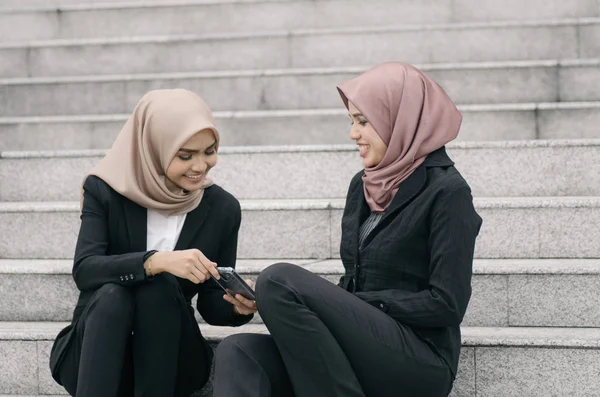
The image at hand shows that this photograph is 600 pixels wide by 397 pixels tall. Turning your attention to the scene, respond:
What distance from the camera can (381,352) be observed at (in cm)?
313

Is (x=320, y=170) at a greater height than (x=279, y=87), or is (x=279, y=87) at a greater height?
(x=279, y=87)

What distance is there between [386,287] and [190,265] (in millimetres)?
646

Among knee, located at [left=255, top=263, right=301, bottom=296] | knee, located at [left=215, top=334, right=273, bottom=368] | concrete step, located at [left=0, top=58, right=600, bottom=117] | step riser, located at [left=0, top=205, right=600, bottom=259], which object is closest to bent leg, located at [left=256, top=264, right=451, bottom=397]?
knee, located at [left=255, top=263, right=301, bottom=296]

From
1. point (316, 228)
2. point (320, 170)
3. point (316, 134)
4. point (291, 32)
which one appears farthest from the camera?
point (291, 32)

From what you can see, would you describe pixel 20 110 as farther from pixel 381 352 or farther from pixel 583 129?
pixel 381 352

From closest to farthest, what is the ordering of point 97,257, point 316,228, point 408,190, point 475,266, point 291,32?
point 408,190
point 97,257
point 475,266
point 316,228
point 291,32

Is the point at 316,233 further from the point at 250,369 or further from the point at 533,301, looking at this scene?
the point at 250,369

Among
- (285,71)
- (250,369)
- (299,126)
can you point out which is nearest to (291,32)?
(285,71)

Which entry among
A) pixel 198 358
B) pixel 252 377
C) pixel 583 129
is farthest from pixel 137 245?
pixel 583 129

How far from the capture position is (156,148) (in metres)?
3.68

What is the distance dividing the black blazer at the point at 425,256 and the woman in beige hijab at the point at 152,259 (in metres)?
0.47

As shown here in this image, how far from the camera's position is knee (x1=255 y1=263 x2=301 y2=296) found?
3.16 meters

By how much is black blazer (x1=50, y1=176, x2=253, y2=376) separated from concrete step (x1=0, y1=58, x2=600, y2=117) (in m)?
2.19

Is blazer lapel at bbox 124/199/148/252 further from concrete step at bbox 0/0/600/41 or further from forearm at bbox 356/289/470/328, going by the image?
concrete step at bbox 0/0/600/41
